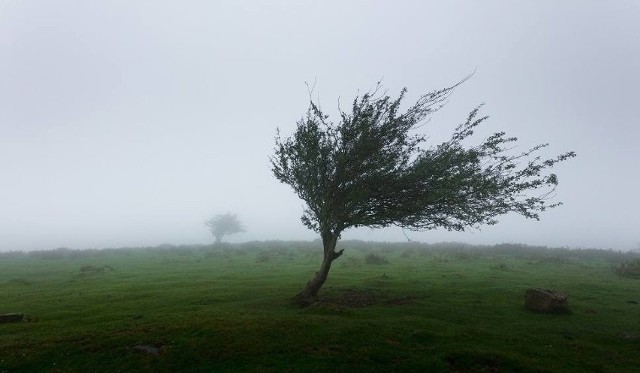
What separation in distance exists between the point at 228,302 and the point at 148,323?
6308 mm

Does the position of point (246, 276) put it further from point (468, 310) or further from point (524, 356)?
point (524, 356)

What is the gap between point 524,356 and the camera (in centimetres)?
1445

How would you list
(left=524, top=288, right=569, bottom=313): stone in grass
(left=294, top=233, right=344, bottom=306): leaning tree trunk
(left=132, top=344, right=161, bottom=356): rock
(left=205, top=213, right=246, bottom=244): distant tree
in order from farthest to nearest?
1. (left=205, top=213, right=246, bottom=244): distant tree
2. (left=294, top=233, right=344, bottom=306): leaning tree trunk
3. (left=524, top=288, right=569, bottom=313): stone in grass
4. (left=132, top=344, right=161, bottom=356): rock

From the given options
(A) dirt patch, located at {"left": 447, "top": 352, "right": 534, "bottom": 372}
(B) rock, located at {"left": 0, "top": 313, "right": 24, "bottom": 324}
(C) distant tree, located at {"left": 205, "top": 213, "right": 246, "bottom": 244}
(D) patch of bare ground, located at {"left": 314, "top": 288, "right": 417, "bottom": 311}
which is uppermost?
(C) distant tree, located at {"left": 205, "top": 213, "right": 246, "bottom": 244}

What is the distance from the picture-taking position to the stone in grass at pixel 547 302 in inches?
837

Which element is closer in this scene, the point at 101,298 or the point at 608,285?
the point at 101,298

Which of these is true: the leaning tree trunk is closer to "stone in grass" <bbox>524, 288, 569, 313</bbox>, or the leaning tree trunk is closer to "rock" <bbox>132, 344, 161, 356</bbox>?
"rock" <bbox>132, 344, 161, 356</bbox>

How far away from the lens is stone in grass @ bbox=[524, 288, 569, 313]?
21.3 meters

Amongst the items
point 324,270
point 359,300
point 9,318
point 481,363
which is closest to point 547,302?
point 481,363

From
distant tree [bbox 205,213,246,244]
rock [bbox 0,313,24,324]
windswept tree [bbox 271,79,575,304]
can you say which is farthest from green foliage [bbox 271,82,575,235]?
distant tree [bbox 205,213,246,244]

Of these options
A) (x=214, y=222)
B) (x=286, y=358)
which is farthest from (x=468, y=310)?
(x=214, y=222)

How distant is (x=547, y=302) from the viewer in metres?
21.4

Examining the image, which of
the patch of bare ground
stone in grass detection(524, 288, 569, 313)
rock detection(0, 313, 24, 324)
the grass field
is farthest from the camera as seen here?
the patch of bare ground

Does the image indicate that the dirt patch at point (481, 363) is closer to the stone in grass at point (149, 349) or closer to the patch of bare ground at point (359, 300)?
the patch of bare ground at point (359, 300)
